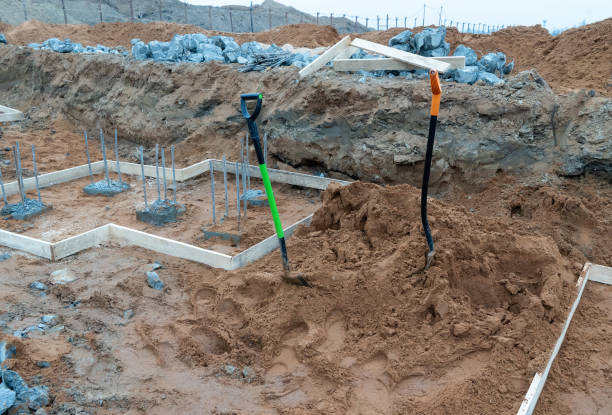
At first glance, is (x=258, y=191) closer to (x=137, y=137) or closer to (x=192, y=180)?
(x=192, y=180)

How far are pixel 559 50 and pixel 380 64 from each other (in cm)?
626

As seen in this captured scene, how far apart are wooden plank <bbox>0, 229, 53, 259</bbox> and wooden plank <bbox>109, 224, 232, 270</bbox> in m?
0.64

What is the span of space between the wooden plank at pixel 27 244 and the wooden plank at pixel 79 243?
67 millimetres

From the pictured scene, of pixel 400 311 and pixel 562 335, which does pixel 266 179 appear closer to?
pixel 400 311

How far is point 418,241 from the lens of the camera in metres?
3.57

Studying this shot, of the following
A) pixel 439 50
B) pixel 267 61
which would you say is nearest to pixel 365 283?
pixel 439 50

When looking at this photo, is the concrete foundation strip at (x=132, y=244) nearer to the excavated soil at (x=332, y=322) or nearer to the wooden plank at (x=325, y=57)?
the excavated soil at (x=332, y=322)

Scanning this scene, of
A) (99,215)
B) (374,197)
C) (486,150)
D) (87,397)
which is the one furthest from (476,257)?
(99,215)

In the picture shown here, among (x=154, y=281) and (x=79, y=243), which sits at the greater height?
(x=79, y=243)

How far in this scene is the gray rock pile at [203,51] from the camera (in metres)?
8.38

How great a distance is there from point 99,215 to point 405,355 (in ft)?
13.8

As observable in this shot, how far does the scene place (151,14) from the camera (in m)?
28.1

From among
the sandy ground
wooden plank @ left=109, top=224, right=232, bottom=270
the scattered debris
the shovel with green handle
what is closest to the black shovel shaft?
the shovel with green handle

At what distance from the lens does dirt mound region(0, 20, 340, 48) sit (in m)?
15.3
